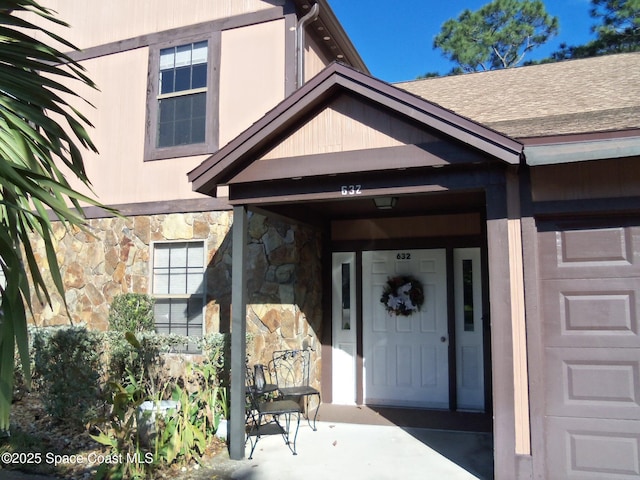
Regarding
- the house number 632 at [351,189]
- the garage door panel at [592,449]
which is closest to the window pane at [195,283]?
the house number 632 at [351,189]

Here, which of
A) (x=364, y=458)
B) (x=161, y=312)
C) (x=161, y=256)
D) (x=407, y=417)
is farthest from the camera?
(x=161, y=256)

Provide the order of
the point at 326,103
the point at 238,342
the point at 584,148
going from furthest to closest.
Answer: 1. the point at 238,342
2. the point at 326,103
3. the point at 584,148

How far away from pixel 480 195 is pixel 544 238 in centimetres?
191

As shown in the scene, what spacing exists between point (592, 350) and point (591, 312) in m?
0.33

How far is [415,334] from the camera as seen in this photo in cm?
785

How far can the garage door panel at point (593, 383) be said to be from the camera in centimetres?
453

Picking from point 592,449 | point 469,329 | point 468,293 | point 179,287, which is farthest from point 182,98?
point 592,449

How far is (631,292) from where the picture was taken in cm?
459

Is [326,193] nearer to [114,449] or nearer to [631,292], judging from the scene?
[631,292]

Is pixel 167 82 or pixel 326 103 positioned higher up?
pixel 167 82

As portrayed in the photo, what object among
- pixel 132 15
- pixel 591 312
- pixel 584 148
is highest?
pixel 132 15

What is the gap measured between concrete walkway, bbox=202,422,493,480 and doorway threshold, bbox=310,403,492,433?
8.5 inches

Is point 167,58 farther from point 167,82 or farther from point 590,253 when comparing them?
point 590,253

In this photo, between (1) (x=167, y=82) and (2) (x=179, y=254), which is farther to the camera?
(1) (x=167, y=82)
